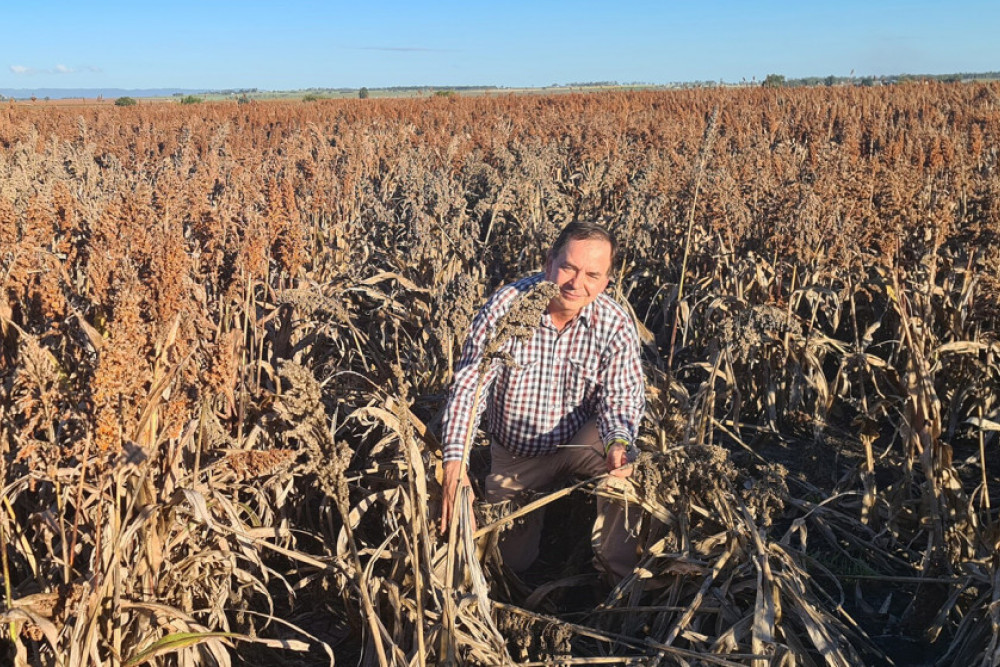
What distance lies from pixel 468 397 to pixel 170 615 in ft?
4.23

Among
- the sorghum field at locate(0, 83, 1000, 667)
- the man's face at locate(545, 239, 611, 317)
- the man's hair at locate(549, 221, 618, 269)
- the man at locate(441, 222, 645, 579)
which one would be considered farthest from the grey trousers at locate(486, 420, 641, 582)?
the man's hair at locate(549, 221, 618, 269)

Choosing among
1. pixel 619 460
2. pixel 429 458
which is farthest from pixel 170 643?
pixel 619 460

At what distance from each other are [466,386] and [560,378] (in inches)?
23.5

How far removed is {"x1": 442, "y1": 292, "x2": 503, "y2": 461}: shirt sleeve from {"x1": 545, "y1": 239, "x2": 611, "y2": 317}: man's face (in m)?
0.26

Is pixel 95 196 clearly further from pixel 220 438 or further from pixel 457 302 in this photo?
pixel 220 438

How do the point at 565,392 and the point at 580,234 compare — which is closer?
the point at 580,234

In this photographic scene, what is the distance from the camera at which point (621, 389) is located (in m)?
3.52

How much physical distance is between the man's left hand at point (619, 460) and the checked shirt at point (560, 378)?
0.63 feet

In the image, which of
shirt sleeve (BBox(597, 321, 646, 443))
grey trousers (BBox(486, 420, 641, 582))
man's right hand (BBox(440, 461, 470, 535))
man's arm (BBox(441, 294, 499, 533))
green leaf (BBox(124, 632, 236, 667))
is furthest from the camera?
shirt sleeve (BBox(597, 321, 646, 443))

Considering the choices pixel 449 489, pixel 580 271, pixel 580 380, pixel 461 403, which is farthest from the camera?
pixel 580 380

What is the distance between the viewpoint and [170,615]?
2.44 m

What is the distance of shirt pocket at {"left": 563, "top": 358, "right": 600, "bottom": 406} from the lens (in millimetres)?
3699

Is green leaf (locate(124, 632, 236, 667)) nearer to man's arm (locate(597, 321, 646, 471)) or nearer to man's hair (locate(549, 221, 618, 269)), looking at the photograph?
man's arm (locate(597, 321, 646, 471))

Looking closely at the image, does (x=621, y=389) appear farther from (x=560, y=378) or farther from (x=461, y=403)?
(x=461, y=403)
